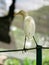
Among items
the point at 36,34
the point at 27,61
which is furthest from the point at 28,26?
the point at 27,61

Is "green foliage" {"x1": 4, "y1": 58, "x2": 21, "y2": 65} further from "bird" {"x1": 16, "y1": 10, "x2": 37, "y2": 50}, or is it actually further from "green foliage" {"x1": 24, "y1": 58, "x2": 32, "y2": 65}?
"bird" {"x1": 16, "y1": 10, "x2": 37, "y2": 50}

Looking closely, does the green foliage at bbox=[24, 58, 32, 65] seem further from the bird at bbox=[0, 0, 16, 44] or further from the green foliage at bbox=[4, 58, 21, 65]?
the bird at bbox=[0, 0, 16, 44]

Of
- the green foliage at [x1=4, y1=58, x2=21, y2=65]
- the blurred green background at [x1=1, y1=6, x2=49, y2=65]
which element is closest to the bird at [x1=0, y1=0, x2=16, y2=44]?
the blurred green background at [x1=1, y1=6, x2=49, y2=65]

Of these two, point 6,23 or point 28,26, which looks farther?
point 6,23

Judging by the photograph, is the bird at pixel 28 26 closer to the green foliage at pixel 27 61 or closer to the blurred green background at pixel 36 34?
the blurred green background at pixel 36 34

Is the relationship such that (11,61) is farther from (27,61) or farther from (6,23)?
(6,23)

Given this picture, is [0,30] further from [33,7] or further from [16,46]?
[33,7]

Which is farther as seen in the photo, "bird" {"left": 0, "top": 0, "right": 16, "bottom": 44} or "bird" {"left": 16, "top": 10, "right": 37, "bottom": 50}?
"bird" {"left": 0, "top": 0, "right": 16, "bottom": 44}

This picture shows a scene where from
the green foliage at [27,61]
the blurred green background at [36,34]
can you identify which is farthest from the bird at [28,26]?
the green foliage at [27,61]

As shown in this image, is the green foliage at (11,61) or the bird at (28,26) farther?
the green foliage at (11,61)

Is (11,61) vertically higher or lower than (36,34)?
lower

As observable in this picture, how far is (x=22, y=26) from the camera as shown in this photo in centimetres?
221

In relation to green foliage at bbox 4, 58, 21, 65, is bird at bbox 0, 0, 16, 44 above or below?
above

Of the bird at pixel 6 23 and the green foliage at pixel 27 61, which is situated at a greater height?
the bird at pixel 6 23
